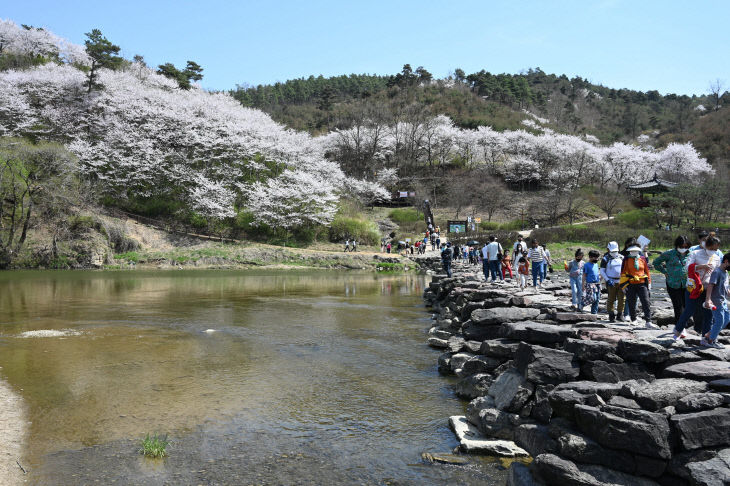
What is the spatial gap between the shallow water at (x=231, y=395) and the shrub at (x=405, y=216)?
36.2 m

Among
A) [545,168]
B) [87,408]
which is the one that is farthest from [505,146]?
[87,408]

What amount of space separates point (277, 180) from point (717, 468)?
1675 inches

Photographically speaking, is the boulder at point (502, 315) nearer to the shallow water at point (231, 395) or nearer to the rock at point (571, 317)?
the rock at point (571, 317)

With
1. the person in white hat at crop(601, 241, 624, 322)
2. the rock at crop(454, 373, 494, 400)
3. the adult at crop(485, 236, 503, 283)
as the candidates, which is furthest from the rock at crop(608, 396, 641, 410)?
the adult at crop(485, 236, 503, 283)

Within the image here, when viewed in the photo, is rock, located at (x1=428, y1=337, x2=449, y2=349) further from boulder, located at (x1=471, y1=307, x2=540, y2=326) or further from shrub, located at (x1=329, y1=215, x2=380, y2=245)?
shrub, located at (x1=329, y1=215, x2=380, y2=245)

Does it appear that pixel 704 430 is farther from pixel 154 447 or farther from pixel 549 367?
pixel 154 447

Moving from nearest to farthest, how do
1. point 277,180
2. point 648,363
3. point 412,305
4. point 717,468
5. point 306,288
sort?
point 717,468, point 648,363, point 412,305, point 306,288, point 277,180

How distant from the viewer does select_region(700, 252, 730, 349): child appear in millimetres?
5547

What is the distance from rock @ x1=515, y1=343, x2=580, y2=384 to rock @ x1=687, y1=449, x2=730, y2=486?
5.91ft

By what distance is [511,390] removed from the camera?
5938 millimetres

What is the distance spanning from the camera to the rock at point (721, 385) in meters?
4.29

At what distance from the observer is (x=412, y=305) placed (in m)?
17.5

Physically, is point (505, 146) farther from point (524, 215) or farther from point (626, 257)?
point (626, 257)

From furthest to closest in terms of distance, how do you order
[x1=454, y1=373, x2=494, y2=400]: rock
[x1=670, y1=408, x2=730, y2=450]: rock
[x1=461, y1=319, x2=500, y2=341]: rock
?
[x1=461, y1=319, x2=500, y2=341]: rock → [x1=454, y1=373, x2=494, y2=400]: rock → [x1=670, y1=408, x2=730, y2=450]: rock
